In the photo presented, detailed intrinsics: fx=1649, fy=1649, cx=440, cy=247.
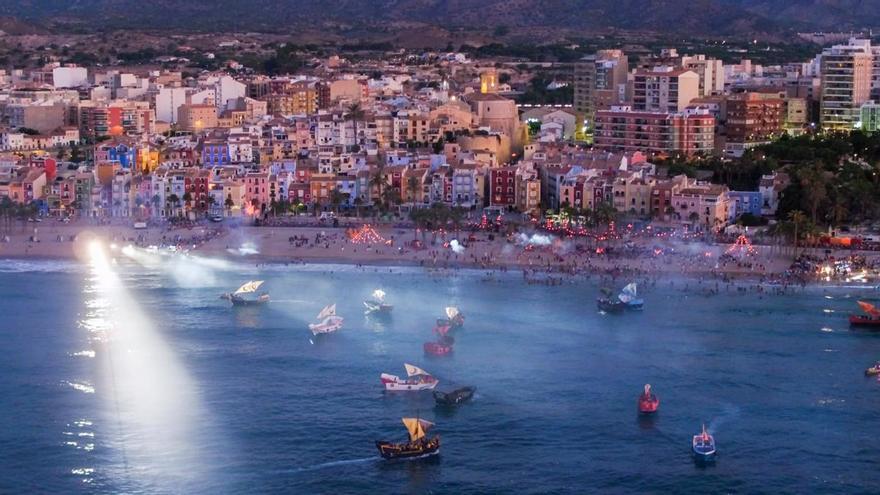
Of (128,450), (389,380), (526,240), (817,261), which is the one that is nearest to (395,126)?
(526,240)

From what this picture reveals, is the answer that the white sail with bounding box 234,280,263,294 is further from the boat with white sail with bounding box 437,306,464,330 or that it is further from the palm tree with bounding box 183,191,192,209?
the palm tree with bounding box 183,191,192,209

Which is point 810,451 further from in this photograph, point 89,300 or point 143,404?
point 89,300

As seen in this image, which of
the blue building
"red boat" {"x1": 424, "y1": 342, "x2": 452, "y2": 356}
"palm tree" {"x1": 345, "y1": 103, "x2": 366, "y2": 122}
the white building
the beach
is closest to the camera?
"red boat" {"x1": 424, "y1": 342, "x2": 452, "y2": 356}

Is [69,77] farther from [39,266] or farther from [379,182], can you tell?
[39,266]

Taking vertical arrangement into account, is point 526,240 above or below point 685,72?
below

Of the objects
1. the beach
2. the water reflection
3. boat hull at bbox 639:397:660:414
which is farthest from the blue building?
boat hull at bbox 639:397:660:414

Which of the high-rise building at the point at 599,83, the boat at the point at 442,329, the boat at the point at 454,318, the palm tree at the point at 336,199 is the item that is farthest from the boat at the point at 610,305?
the high-rise building at the point at 599,83

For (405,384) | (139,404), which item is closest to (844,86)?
(405,384)
